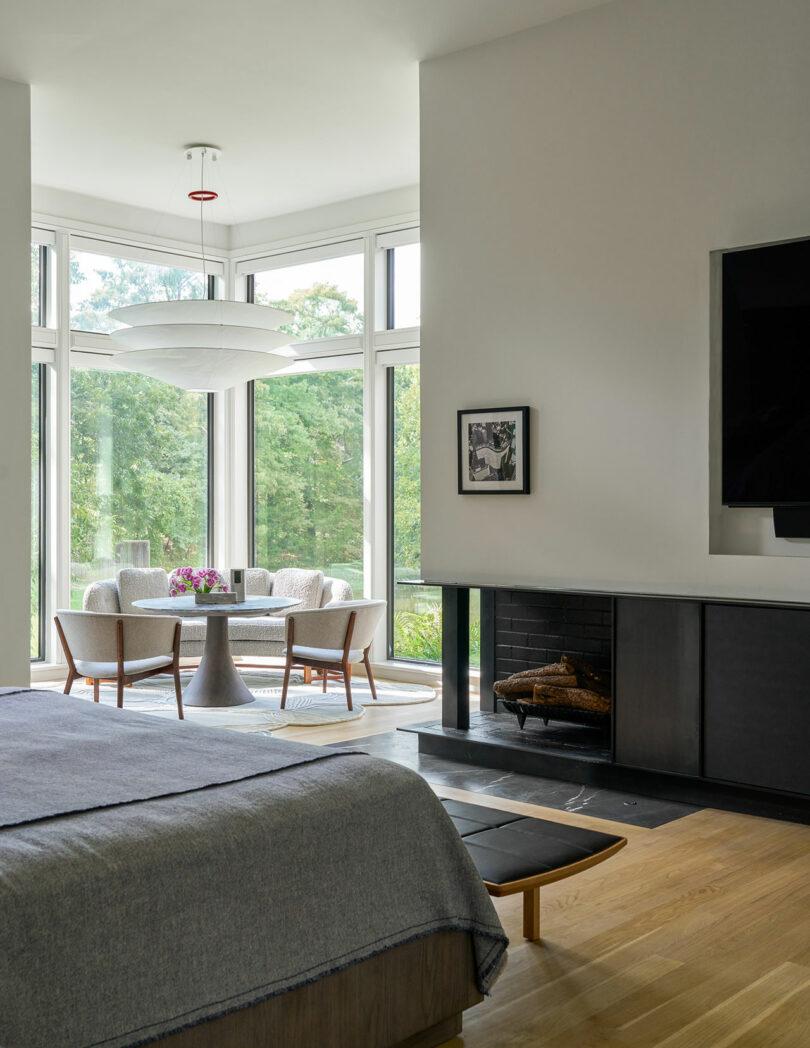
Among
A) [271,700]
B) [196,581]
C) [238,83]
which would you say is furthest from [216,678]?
[238,83]

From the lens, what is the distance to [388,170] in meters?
7.32

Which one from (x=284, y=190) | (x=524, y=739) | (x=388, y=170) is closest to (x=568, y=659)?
(x=524, y=739)

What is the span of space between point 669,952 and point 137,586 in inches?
210

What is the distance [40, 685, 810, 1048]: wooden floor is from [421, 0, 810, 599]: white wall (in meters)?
1.09

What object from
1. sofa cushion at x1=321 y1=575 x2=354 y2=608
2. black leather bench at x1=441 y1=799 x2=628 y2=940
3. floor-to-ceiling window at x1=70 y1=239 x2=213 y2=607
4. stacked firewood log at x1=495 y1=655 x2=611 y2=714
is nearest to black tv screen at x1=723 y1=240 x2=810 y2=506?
stacked firewood log at x1=495 y1=655 x2=611 y2=714

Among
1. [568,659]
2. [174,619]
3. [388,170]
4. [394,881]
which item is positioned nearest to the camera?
[394,881]

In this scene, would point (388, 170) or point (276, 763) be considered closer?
point (276, 763)

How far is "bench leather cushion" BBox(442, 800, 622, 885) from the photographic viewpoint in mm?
2675

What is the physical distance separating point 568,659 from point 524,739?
45 cm

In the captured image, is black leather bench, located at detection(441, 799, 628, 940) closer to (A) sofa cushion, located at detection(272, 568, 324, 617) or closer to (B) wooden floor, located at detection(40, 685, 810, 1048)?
(B) wooden floor, located at detection(40, 685, 810, 1048)

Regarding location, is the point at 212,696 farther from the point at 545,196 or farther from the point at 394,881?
the point at 394,881

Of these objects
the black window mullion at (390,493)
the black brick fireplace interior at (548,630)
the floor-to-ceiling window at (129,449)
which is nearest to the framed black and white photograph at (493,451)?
Answer: the black brick fireplace interior at (548,630)

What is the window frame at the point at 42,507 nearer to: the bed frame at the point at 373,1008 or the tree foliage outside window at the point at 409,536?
the tree foliage outside window at the point at 409,536

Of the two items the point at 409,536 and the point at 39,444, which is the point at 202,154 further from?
the point at 409,536
